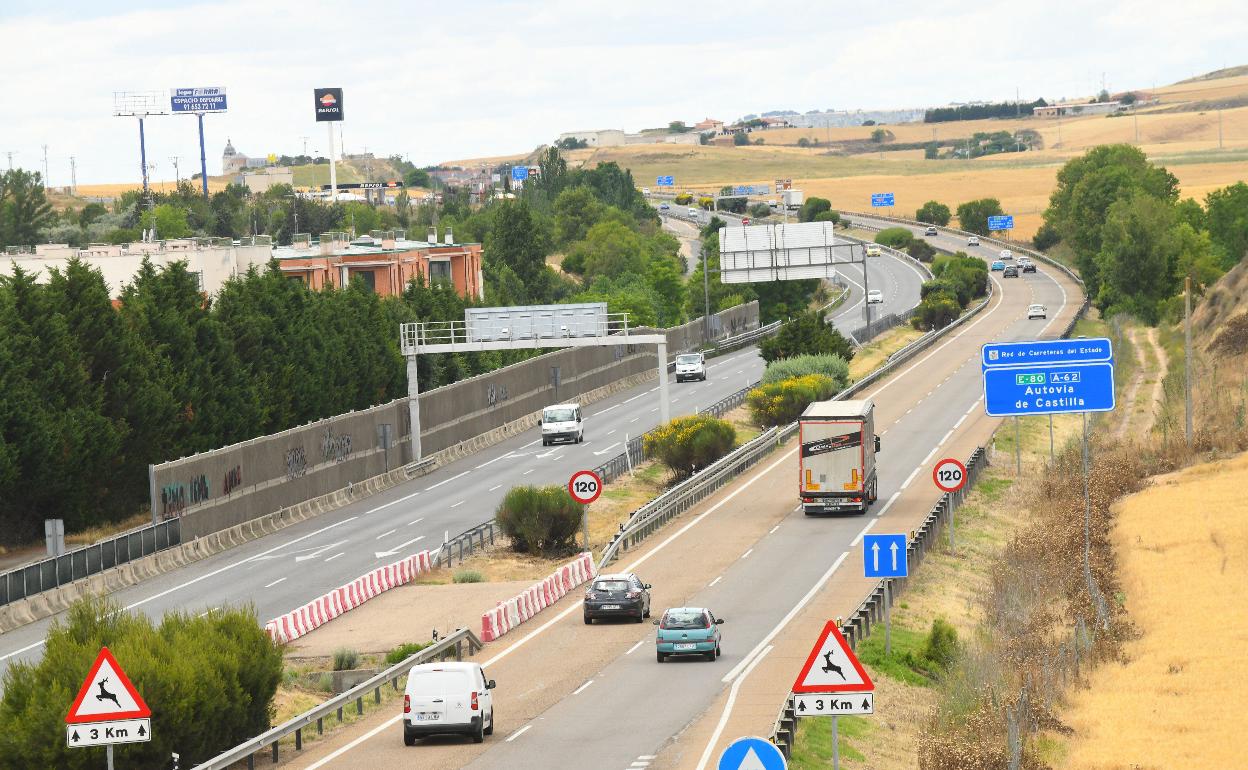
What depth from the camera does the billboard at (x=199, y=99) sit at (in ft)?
629

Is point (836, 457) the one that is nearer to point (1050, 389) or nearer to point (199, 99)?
point (1050, 389)

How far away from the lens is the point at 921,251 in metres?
192

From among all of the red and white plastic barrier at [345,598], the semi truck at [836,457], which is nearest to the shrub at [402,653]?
the red and white plastic barrier at [345,598]

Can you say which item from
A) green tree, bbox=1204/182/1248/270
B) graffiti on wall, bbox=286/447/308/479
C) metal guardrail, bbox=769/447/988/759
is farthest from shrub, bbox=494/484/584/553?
green tree, bbox=1204/182/1248/270

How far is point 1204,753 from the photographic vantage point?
99.1ft

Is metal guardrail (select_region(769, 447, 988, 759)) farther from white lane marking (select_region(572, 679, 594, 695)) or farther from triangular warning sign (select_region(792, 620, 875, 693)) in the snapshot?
white lane marking (select_region(572, 679, 594, 695))

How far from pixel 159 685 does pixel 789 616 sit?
18341mm

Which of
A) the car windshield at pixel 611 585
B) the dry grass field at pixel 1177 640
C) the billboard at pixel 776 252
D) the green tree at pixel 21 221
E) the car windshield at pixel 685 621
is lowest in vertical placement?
the dry grass field at pixel 1177 640

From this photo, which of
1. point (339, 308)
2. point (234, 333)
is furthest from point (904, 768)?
point (339, 308)

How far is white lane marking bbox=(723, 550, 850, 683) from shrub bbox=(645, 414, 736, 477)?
1827 centimetres

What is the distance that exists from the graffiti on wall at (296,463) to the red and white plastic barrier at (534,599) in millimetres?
15232

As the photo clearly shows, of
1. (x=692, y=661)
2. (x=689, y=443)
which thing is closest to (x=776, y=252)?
(x=689, y=443)

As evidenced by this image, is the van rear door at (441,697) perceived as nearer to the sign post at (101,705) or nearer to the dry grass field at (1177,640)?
the sign post at (101,705)

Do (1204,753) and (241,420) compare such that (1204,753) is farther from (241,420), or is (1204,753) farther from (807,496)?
(241,420)
